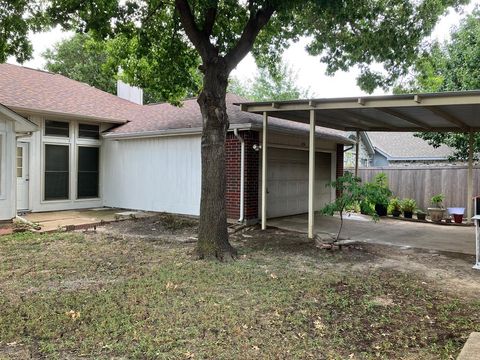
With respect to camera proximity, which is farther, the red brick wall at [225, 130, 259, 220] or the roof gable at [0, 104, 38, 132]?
the red brick wall at [225, 130, 259, 220]

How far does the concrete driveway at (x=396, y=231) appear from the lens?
28.5ft

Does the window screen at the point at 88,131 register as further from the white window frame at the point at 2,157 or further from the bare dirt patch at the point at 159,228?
the bare dirt patch at the point at 159,228

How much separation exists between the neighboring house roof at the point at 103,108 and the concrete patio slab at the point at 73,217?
2615 mm

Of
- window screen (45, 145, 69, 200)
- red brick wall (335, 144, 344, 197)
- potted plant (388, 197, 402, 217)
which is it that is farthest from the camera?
red brick wall (335, 144, 344, 197)

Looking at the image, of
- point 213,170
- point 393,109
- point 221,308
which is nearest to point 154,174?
point 213,170

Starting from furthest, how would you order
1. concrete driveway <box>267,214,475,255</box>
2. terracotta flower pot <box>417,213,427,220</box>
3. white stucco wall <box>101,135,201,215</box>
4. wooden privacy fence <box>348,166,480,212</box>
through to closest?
1. wooden privacy fence <box>348,166,480,212</box>
2. terracotta flower pot <box>417,213,427,220</box>
3. white stucco wall <box>101,135,201,215</box>
4. concrete driveway <box>267,214,475,255</box>

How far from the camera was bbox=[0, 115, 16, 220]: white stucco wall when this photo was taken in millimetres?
9609

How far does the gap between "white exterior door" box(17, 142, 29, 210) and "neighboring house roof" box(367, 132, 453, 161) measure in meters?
19.0

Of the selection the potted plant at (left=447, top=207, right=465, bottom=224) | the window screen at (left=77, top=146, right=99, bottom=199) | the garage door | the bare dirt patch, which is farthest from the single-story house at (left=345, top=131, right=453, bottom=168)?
the window screen at (left=77, top=146, right=99, bottom=199)

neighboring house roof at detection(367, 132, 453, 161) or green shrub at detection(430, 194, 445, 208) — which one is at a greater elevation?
neighboring house roof at detection(367, 132, 453, 161)

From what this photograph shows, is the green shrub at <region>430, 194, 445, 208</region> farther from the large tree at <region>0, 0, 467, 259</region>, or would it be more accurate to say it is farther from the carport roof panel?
the large tree at <region>0, 0, 467, 259</region>

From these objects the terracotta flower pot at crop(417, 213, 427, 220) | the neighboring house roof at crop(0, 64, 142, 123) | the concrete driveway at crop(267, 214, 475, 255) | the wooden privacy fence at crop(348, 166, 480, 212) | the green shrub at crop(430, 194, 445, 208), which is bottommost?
the concrete driveway at crop(267, 214, 475, 255)

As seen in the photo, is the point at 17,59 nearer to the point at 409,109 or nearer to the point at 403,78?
the point at 409,109

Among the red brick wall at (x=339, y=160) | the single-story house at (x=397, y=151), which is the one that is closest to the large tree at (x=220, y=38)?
the red brick wall at (x=339, y=160)
